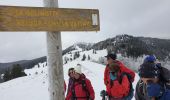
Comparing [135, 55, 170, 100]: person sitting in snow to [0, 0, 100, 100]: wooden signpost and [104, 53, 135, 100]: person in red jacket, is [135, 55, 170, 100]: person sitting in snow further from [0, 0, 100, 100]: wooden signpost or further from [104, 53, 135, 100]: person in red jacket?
[104, 53, 135, 100]: person in red jacket

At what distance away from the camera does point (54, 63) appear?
517 cm

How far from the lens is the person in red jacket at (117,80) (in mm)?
7191

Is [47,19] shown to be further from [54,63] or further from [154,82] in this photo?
[154,82]

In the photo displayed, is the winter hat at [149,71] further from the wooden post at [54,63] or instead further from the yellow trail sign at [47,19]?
the wooden post at [54,63]

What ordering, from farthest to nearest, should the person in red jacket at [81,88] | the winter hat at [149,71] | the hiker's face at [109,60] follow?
the person in red jacket at [81,88]
the hiker's face at [109,60]
the winter hat at [149,71]

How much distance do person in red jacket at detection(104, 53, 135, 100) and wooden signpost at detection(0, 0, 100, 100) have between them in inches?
83.9

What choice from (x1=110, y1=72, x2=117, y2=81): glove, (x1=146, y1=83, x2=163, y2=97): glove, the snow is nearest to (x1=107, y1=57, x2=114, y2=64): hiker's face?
(x1=110, y1=72, x2=117, y2=81): glove

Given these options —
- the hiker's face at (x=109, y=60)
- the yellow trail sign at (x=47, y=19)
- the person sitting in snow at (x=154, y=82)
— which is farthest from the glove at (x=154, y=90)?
the hiker's face at (x=109, y=60)

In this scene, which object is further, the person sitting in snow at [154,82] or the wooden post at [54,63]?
the wooden post at [54,63]

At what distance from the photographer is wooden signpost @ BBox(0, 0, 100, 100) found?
470 cm

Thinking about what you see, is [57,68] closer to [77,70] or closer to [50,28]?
[50,28]

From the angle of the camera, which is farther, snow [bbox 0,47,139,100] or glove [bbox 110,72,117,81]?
snow [bbox 0,47,139,100]

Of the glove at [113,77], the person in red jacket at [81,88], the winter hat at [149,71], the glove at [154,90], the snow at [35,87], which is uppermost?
the winter hat at [149,71]

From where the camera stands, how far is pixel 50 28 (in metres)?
4.93
